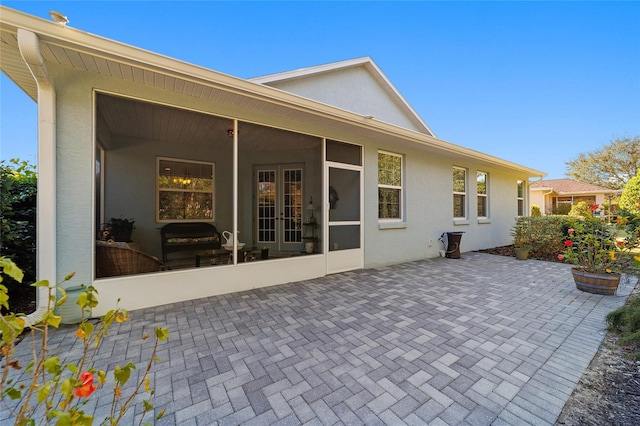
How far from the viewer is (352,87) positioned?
7.83 m

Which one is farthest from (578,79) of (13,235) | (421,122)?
(13,235)

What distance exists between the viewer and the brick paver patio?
180cm

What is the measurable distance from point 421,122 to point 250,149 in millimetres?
6020

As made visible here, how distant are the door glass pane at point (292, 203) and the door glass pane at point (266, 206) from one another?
0.36 m

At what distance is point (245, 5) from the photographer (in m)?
6.84

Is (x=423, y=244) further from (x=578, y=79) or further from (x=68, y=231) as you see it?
(x=578, y=79)

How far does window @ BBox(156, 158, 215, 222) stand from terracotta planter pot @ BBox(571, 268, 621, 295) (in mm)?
8012

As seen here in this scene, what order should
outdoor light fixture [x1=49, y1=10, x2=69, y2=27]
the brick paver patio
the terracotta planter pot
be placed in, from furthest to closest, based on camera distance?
the terracotta planter pot
outdoor light fixture [x1=49, y1=10, x2=69, y2=27]
the brick paver patio

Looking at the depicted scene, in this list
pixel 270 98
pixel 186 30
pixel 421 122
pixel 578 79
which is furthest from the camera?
pixel 578 79

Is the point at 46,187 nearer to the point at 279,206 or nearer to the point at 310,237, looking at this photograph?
the point at 310,237

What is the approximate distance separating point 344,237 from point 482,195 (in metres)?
6.14

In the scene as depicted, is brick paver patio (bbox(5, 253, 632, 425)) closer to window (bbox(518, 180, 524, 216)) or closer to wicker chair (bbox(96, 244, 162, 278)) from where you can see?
wicker chair (bbox(96, 244, 162, 278))

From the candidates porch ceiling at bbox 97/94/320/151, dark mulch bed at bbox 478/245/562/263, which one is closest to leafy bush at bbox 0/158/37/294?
porch ceiling at bbox 97/94/320/151

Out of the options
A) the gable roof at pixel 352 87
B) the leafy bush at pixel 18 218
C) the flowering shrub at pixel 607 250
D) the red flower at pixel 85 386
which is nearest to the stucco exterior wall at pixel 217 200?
the leafy bush at pixel 18 218
